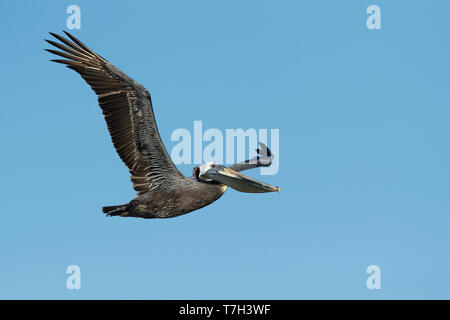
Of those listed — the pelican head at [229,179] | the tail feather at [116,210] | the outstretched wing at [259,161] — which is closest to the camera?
the tail feather at [116,210]

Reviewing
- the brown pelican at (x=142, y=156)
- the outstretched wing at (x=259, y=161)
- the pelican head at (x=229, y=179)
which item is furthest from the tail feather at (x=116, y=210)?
the outstretched wing at (x=259, y=161)

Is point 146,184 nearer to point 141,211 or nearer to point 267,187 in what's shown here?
point 141,211

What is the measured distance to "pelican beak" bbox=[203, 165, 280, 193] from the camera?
9.09 m

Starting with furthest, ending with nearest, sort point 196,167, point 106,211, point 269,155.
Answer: point 269,155, point 196,167, point 106,211

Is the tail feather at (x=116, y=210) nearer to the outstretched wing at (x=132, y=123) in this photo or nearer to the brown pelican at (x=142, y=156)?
the brown pelican at (x=142, y=156)

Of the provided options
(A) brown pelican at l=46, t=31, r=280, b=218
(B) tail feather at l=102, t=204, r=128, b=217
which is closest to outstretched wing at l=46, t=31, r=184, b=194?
(A) brown pelican at l=46, t=31, r=280, b=218

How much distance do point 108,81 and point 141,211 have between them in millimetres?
2452

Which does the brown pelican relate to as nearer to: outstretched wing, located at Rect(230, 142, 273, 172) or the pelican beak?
the pelican beak

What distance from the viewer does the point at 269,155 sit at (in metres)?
12.6

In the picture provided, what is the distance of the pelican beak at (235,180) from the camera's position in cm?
909

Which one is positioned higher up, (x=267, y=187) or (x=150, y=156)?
(x=150, y=156)

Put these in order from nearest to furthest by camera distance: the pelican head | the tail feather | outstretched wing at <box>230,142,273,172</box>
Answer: the tail feather, the pelican head, outstretched wing at <box>230,142,273,172</box>

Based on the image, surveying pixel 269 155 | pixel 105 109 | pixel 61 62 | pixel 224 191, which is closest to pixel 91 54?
pixel 61 62

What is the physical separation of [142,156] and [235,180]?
1.76 m
